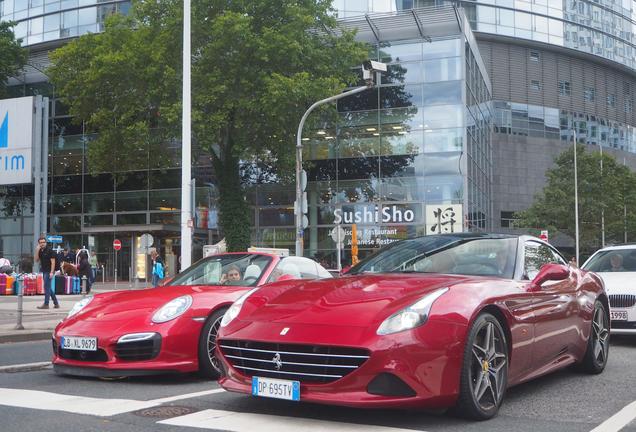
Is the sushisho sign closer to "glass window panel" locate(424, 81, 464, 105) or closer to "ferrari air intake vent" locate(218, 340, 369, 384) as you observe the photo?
"ferrari air intake vent" locate(218, 340, 369, 384)

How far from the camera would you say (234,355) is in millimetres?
4895

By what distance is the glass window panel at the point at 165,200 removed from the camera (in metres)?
42.9

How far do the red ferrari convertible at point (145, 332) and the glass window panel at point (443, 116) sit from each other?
30.6 m

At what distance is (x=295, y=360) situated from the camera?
4586mm

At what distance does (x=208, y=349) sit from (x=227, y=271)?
1.20m

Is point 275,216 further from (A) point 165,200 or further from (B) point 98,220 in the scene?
(B) point 98,220

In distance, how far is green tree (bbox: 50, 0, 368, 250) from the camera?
30.1 metres

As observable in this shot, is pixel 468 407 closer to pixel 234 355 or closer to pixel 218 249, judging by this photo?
pixel 234 355

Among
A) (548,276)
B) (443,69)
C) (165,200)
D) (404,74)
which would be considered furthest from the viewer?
(165,200)

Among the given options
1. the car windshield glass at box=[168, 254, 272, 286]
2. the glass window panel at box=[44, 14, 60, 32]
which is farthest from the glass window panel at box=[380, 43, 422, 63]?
the car windshield glass at box=[168, 254, 272, 286]

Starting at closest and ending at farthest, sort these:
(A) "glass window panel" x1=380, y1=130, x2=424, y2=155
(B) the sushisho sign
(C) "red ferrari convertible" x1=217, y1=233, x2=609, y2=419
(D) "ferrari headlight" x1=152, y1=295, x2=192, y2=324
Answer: (C) "red ferrari convertible" x1=217, y1=233, x2=609, y2=419 → (D) "ferrari headlight" x1=152, y1=295, x2=192, y2=324 → (B) the sushisho sign → (A) "glass window panel" x1=380, y1=130, x2=424, y2=155

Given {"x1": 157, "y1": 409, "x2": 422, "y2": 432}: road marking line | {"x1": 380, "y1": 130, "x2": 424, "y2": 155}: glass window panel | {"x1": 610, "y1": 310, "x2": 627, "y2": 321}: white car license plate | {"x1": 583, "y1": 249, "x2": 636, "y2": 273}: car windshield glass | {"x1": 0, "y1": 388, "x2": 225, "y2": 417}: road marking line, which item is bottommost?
{"x1": 0, "y1": 388, "x2": 225, "y2": 417}: road marking line

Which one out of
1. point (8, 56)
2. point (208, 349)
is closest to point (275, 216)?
point (8, 56)

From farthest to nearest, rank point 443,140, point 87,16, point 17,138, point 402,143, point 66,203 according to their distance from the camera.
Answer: point 87,16 → point 66,203 → point 402,143 → point 443,140 → point 17,138
